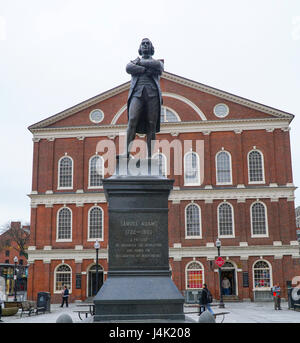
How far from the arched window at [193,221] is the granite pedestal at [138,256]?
93.7ft

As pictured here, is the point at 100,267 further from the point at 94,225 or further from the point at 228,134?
the point at 228,134

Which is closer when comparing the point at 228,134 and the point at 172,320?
the point at 172,320

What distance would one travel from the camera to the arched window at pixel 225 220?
122 ft

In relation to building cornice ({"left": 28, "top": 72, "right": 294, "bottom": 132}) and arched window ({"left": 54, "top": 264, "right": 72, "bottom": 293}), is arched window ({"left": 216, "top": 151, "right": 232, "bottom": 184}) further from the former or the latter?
arched window ({"left": 54, "top": 264, "right": 72, "bottom": 293})

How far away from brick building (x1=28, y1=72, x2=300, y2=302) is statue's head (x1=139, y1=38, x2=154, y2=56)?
2748 cm

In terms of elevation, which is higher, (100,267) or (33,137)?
(33,137)

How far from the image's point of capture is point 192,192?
37750 mm

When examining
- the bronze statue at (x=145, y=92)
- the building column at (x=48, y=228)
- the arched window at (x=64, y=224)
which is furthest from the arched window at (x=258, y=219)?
the bronze statue at (x=145, y=92)

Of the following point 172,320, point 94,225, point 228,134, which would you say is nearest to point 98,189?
point 94,225

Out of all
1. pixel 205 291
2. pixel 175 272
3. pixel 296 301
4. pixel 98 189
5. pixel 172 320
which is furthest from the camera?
pixel 98 189

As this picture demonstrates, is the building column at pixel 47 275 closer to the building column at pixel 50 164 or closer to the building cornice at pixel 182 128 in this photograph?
the building column at pixel 50 164

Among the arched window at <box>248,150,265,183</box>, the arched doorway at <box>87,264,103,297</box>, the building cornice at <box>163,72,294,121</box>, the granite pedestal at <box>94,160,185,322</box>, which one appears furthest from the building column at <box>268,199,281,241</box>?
the granite pedestal at <box>94,160,185,322</box>
